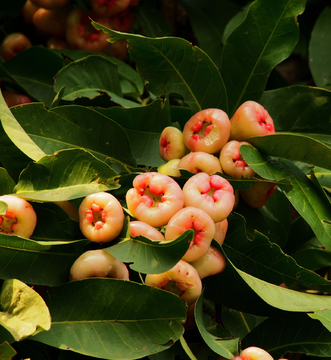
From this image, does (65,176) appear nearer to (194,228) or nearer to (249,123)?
(194,228)

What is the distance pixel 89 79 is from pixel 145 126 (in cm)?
22

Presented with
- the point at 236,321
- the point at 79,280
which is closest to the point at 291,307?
the point at 236,321

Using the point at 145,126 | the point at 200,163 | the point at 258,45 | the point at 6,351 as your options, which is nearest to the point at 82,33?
the point at 145,126

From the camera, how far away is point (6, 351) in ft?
2.02

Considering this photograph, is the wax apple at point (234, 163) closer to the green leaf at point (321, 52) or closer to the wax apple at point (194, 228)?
the wax apple at point (194, 228)

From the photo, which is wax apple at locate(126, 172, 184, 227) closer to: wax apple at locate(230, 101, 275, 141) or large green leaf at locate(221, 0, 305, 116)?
wax apple at locate(230, 101, 275, 141)

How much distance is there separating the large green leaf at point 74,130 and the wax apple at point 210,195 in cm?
22

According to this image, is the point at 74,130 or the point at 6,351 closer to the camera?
the point at 6,351

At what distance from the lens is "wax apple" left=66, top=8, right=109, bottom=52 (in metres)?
1.29

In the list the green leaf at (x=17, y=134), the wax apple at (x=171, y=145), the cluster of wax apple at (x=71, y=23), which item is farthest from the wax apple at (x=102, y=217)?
the cluster of wax apple at (x=71, y=23)

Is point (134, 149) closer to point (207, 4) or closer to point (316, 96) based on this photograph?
point (316, 96)

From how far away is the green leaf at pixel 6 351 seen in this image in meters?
0.61

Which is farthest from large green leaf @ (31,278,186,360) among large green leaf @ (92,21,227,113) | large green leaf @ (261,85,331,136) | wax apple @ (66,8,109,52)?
wax apple @ (66,8,109,52)

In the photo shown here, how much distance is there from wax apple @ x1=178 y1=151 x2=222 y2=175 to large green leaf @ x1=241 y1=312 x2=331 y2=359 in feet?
1.08
